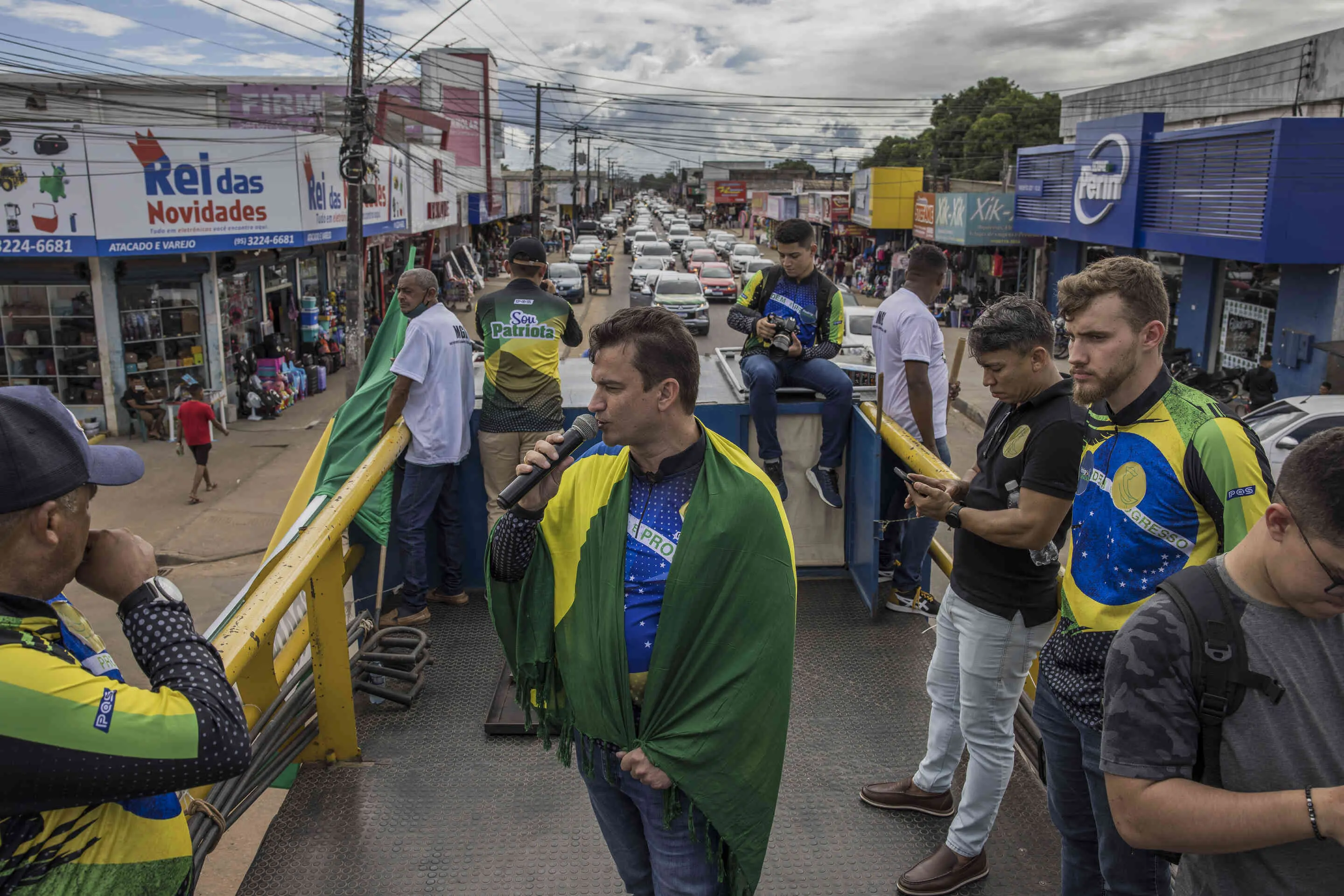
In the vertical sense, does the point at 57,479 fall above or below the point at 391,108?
below

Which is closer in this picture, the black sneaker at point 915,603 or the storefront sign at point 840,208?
the black sneaker at point 915,603

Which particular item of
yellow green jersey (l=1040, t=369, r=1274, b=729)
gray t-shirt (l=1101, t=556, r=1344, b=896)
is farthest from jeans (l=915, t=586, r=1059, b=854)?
gray t-shirt (l=1101, t=556, r=1344, b=896)

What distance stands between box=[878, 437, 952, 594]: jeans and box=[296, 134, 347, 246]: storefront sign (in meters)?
14.9

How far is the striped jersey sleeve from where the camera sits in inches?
91.7

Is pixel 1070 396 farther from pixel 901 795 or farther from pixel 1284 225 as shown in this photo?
pixel 1284 225

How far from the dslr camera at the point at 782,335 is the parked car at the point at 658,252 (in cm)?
3427

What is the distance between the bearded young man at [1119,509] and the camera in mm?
2434

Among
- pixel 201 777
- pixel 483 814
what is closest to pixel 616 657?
pixel 201 777

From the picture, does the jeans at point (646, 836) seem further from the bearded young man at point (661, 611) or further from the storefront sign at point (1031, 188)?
the storefront sign at point (1031, 188)

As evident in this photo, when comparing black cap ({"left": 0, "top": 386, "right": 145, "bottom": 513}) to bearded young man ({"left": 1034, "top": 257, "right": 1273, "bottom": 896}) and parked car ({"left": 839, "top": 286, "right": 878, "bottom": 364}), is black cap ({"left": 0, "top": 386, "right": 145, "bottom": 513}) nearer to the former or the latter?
bearded young man ({"left": 1034, "top": 257, "right": 1273, "bottom": 896})

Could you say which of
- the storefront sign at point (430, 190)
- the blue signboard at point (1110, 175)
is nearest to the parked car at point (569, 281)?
the storefront sign at point (430, 190)

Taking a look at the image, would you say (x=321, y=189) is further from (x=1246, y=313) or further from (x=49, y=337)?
(x=1246, y=313)

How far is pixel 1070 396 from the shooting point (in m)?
3.16

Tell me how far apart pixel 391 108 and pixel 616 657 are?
37542 mm
